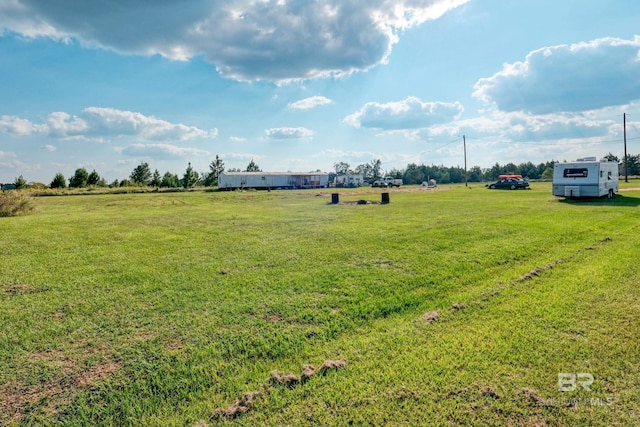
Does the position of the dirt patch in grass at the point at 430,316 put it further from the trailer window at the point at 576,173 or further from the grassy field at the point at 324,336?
the trailer window at the point at 576,173

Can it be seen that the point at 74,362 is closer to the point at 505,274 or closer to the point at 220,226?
the point at 505,274

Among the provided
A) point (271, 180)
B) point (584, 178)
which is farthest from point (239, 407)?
point (271, 180)

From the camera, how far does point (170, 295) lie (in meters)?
4.64

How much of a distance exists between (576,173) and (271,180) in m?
39.2

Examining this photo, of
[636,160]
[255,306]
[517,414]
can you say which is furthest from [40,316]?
[636,160]

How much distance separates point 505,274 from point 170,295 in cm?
511

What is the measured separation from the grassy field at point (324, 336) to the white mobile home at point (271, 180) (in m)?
41.0

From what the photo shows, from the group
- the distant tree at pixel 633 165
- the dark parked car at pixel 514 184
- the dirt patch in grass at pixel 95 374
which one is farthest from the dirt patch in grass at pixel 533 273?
the distant tree at pixel 633 165

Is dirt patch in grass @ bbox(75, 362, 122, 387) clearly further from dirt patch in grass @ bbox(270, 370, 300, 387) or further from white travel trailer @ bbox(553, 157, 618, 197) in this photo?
white travel trailer @ bbox(553, 157, 618, 197)

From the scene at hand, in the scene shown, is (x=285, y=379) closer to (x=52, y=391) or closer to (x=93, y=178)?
(x=52, y=391)

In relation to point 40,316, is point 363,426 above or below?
below

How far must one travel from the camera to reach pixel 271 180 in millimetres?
50688

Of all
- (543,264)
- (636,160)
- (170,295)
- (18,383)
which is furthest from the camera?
(636,160)

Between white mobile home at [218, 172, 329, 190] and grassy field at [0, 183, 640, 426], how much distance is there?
40974 mm
